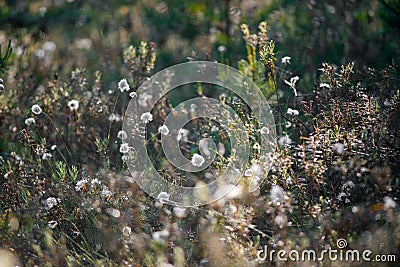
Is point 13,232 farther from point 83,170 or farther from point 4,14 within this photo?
point 4,14

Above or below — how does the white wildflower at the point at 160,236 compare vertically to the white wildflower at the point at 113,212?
above

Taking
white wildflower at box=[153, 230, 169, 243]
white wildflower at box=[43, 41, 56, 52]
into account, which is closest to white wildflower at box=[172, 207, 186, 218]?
white wildflower at box=[153, 230, 169, 243]

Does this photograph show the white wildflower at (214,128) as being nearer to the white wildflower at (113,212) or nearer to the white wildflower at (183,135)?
the white wildflower at (183,135)

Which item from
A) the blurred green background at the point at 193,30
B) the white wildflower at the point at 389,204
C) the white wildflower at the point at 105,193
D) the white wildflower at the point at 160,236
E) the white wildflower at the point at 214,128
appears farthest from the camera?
the blurred green background at the point at 193,30

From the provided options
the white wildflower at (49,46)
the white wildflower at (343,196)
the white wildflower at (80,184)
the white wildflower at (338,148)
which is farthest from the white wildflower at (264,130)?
the white wildflower at (49,46)

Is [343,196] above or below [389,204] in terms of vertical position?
below

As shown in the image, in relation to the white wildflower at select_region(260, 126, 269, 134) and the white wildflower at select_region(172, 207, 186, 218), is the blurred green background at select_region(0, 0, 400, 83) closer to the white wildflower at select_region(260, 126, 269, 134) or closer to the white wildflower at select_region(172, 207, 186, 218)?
the white wildflower at select_region(260, 126, 269, 134)

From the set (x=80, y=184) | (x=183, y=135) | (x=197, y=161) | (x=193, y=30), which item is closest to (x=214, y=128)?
(x=183, y=135)

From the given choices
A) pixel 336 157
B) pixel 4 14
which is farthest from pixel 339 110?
pixel 4 14

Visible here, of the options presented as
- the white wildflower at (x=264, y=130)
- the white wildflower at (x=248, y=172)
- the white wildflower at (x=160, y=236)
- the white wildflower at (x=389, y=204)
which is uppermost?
the white wildflower at (x=264, y=130)

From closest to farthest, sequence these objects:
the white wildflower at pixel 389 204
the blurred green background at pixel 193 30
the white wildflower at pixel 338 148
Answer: the white wildflower at pixel 389 204 → the white wildflower at pixel 338 148 → the blurred green background at pixel 193 30

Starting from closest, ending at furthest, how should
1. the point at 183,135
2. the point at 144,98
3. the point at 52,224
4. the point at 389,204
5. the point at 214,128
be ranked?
the point at 389,204 → the point at 52,224 → the point at 214,128 → the point at 183,135 → the point at 144,98

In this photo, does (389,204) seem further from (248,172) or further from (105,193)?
(105,193)

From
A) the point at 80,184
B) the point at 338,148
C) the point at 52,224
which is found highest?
the point at 338,148
